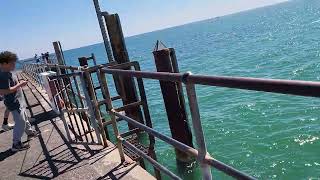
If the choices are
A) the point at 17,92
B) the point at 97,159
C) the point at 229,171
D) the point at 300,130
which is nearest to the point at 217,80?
the point at 229,171

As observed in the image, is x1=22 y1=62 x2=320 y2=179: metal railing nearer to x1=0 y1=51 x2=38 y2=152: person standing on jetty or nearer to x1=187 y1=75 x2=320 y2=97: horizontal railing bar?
x1=187 y1=75 x2=320 y2=97: horizontal railing bar

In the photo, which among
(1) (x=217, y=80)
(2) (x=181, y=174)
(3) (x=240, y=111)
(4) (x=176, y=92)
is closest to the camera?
(1) (x=217, y=80)

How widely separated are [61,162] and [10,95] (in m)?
2.12

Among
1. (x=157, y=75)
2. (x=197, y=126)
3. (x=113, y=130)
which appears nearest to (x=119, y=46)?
(x=113, y=130)

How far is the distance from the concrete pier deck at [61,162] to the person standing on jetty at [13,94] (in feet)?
0.99

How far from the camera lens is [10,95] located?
7.31 m

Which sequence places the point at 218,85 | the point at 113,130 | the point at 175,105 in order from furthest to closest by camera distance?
the point at 175,105, the point at 113,130, the point at 218,85

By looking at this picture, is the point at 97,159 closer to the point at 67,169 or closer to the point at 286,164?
the point at 67,169

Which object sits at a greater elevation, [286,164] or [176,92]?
[176,92]

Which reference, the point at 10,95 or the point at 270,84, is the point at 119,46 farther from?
the point at 270,84

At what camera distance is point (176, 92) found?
790 centimetres

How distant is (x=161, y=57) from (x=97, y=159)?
2.59 m

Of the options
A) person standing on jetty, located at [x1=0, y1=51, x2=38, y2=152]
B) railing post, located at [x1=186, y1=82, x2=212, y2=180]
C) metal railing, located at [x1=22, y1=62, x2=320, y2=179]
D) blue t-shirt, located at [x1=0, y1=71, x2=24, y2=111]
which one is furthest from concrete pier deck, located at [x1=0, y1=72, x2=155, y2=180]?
railing post, located at [x1=186, y1=82, x2=212, y2=180]

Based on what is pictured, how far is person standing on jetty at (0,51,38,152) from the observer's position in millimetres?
6949
